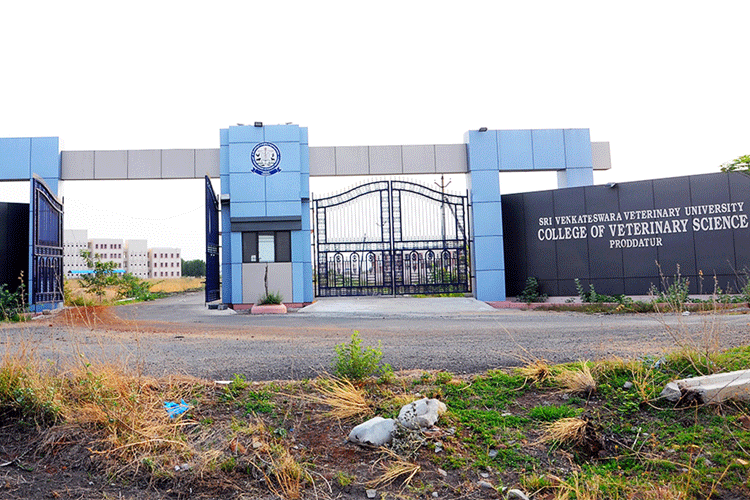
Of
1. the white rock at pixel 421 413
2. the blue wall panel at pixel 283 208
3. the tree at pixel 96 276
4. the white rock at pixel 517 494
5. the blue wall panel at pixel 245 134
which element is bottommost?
the white rock at pixel 517 494

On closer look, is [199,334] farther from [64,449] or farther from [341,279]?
[341,279]

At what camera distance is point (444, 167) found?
58.2 feet

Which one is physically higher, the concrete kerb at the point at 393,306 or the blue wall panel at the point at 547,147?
the blue wall panel at the point at 547,147

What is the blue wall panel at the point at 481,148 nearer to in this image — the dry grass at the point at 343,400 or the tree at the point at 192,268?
the dry grass at the point at 343,400

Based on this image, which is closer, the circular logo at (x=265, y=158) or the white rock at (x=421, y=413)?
the white rock at (x=421, y=413)

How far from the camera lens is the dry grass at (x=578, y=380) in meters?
4.44

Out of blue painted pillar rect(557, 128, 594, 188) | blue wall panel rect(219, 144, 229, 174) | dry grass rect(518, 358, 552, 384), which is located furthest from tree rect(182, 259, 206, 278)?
dry grass rect(518, 358, 552, 384)

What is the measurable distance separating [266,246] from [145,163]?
5178mm

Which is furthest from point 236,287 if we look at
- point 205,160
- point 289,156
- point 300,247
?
point 289,156

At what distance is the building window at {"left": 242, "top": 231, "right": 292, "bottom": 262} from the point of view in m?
17.4

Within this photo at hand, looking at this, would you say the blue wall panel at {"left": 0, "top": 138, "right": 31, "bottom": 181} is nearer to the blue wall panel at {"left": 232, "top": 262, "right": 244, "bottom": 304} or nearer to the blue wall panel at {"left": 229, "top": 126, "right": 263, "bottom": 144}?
the blue wall panel at {"left": 229, "top": 126, "right": 263, "bottom": 144}

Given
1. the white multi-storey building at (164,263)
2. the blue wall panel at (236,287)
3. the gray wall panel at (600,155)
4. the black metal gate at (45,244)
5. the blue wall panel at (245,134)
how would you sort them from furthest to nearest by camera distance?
1. the white multi-storey building at (164,263)
2. the gray wall panel at (600,155)
3. the blue wall panel at (245,134)
4. the blue wall panel at (236,287)
5. the black metal gate at (45,244)

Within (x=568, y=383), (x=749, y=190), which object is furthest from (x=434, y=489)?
(x=749, y=190)

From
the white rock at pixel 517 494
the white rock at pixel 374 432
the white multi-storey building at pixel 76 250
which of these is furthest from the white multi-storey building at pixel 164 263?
the white rock at pixel 517 494
